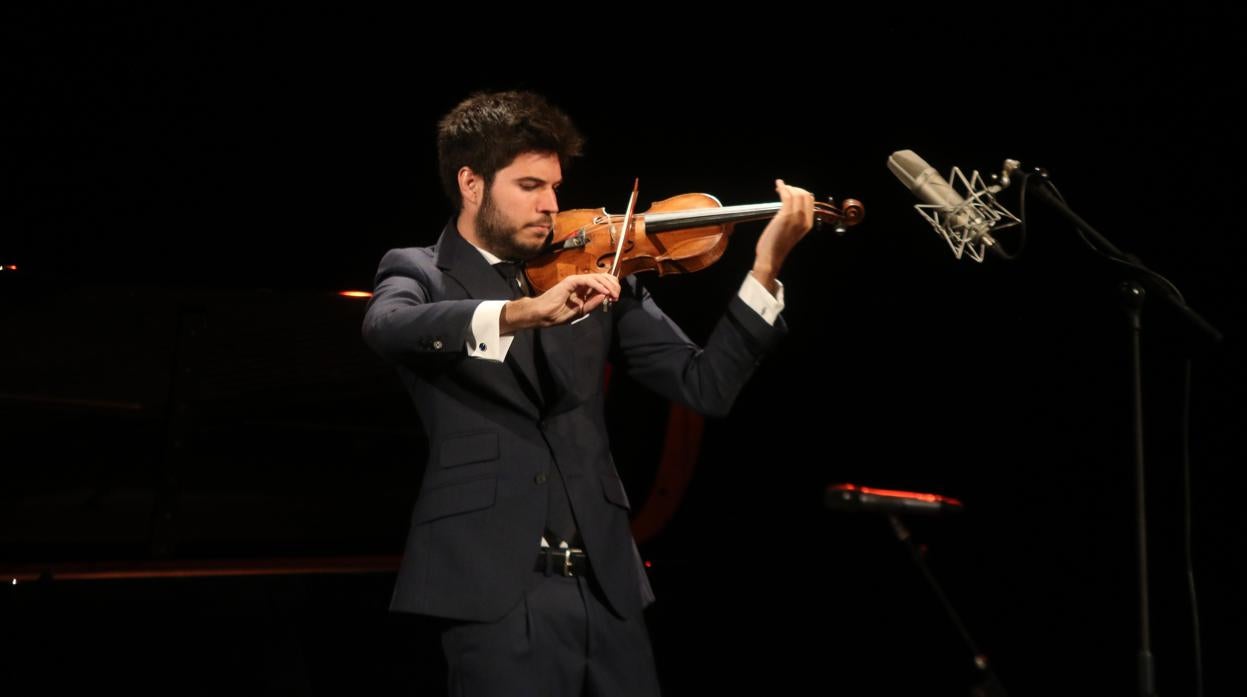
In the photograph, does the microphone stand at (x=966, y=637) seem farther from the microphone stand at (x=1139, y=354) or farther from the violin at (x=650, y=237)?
the violin at (x=650, y=237)

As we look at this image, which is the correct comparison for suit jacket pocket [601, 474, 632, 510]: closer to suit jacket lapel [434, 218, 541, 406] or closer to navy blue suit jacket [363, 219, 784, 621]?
navy blue suit jacket [363, 219, 784, 621]

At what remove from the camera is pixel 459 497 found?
1739 millimetres

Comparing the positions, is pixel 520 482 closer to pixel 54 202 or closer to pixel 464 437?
pixel 464 437


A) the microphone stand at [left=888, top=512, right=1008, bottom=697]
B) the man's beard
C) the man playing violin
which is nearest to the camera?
the microphone stand at [left=888, top=512, right=1008, bottom=697]

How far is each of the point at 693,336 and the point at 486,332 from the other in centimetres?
222

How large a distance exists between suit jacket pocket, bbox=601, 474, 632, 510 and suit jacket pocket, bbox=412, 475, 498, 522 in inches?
7.6

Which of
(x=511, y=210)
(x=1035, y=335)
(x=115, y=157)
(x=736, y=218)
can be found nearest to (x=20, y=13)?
(x=115, y=157)

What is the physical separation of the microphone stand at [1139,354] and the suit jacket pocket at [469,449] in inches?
39.5

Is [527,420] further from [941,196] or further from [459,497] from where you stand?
[941,196]

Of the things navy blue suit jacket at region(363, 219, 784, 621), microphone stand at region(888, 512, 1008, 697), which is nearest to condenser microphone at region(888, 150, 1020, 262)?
navy blue suit jacket at region(363, 219, 784, 621)

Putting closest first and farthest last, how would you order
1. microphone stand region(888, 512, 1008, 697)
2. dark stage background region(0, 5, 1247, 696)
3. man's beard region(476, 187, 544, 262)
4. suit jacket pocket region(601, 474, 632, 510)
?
microphone stand region(888, 512, 1008, 697)
suit jacket pocket region(601, 474, 632, 510)
man's beard region(476, 187, 544, 262)
dark stage background region(0, 5, 1247, 696)

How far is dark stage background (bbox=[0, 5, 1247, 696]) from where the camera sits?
272cm

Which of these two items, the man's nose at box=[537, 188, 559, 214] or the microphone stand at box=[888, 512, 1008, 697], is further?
the man's nose at box=[537, 188, 559, 214]

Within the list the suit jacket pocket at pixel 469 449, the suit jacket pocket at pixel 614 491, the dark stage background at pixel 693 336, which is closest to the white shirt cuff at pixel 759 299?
the suit jacket pocket at pixel 614 491
